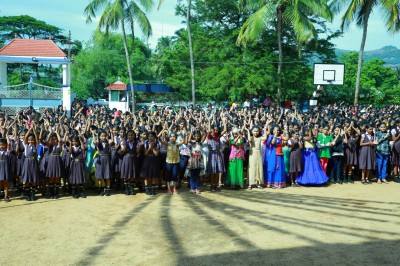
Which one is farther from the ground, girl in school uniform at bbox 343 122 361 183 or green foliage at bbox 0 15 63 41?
green foliage at bbox 0 15 63 41

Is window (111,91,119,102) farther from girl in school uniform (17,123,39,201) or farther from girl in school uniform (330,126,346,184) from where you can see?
girl in school uniform (17,123,39,201)

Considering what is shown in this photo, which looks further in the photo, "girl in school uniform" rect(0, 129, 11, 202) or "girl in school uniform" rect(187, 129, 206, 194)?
"girl in school uniform" rect(187, 129, 206, 194)

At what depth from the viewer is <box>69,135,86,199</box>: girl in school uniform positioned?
872cm

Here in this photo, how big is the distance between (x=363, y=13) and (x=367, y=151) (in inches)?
524

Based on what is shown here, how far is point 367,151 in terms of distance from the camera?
35.6ft

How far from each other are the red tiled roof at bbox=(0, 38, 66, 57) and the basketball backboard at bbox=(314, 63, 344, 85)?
14574mm

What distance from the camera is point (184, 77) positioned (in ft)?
98.6

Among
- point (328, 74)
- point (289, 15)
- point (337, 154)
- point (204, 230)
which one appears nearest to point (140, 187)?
point (204, 230)

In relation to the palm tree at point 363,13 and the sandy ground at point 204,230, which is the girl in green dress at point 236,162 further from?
the palm tree at point 363,13

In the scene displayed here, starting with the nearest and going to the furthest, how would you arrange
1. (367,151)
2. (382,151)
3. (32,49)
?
(367,151), (382,151), (32,49)

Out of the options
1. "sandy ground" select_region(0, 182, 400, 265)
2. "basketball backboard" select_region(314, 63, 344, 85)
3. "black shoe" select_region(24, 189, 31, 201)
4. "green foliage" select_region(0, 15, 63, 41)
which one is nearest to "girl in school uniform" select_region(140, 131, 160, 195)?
"sandy ground" select_region(0, 182, 400, 265)

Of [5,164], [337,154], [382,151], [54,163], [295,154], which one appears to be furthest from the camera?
[382,151]

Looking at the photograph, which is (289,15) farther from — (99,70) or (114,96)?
(99,70)

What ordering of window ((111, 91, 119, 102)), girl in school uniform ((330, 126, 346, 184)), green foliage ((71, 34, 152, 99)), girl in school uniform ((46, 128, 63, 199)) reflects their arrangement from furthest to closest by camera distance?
green foliage ((71, 34, 152, 99)) → window ((111, 91, 119, 102)) → girl in school uniform ((330, 126, 346, 184)) → girl in school uniform ((46, 128, 63, 199))
